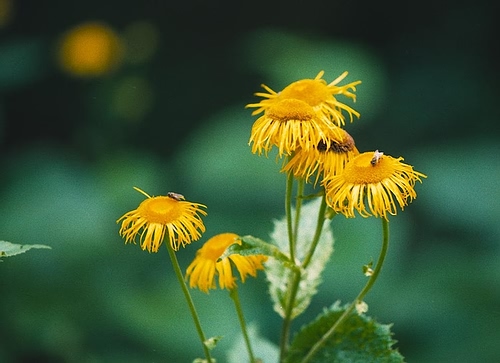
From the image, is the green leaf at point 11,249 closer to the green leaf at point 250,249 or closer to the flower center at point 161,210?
the flower center at point 161,210

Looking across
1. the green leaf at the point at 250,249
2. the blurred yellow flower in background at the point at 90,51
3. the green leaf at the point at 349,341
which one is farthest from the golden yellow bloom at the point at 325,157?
the blurred yellow flower in background at the point at 90,51

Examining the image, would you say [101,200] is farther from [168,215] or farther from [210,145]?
[168,215]

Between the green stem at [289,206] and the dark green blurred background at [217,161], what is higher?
the dark green blurred background at [217,161]

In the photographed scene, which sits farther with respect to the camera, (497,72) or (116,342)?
(497,72)

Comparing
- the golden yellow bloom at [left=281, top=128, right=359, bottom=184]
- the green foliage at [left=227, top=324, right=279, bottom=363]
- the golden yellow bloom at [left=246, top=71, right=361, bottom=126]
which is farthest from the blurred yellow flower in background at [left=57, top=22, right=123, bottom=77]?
the golden yellow bloom at [left=281, top=128, right=359, bottom=184]

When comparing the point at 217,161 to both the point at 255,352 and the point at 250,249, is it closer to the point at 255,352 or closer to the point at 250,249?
the point at 255,352

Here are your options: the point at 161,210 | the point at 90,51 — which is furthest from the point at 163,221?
the point at 90,51

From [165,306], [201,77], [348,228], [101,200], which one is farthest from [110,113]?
[201,77]
